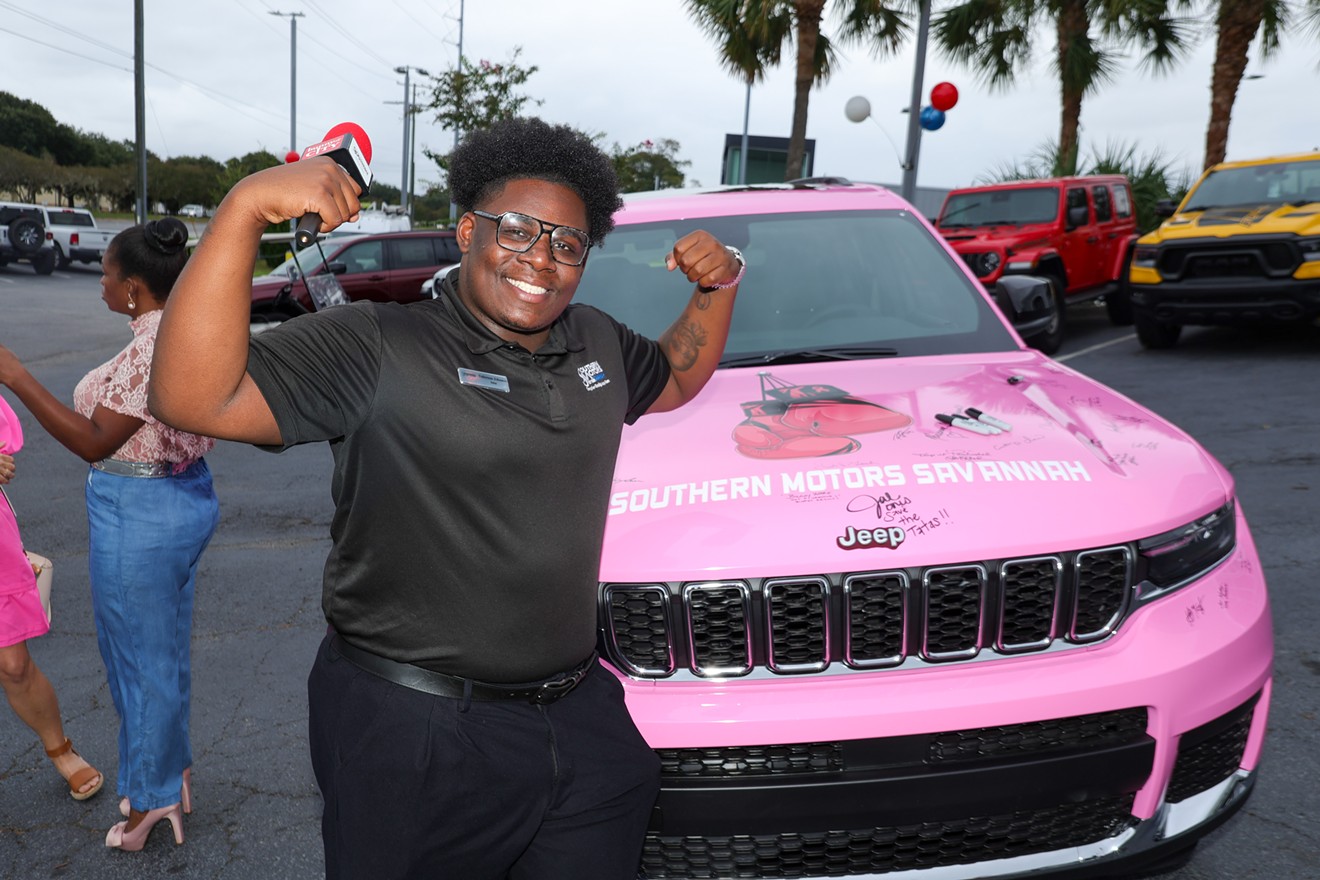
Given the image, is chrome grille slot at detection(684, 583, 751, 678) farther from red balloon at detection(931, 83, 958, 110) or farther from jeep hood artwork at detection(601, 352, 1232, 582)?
red balloon at detection(931, 83, 958, 110)

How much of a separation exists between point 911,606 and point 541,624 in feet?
2.83

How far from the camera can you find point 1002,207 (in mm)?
14148

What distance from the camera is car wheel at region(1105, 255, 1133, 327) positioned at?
15.1 meters

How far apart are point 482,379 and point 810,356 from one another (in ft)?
6.24

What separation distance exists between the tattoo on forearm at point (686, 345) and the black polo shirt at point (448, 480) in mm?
441

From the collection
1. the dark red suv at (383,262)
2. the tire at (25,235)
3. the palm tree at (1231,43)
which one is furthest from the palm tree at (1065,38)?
the tire at (25,235)

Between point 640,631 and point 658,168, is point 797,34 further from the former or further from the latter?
point 658,168

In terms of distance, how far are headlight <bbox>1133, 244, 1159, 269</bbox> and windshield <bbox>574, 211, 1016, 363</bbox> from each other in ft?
27.4

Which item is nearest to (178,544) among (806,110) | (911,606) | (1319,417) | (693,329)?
(693,329)

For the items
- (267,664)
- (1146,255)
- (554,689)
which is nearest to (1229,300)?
(1146,255)

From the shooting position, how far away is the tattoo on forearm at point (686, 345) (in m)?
2.32

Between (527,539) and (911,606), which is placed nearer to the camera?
(527,539)

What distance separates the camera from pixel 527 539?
1797mm

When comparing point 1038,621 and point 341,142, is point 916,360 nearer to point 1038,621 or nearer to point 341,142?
point 1038,621
